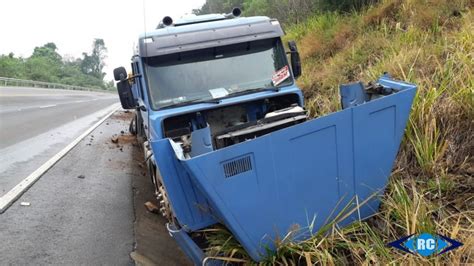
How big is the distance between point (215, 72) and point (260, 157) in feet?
8.03

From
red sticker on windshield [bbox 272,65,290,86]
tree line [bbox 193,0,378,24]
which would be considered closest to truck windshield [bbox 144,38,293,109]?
red sticker on windshield [bbox 272,65,290,86]

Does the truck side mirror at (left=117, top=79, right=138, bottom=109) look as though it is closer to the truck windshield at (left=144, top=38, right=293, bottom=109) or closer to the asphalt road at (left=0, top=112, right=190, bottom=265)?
the truck windshield at (left=144, top=38, right=293, bottom=109)

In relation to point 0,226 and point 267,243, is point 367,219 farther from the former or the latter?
point 0,226

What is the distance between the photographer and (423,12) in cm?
792

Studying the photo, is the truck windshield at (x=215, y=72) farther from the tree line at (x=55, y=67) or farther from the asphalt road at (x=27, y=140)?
the tree line at (x=55, y=67)

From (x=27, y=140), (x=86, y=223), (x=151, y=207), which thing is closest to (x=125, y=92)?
(x=151, y=207)

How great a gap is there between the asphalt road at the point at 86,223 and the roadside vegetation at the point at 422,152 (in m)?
1.14

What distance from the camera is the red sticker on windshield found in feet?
18.4

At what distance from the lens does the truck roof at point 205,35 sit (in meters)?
5.25

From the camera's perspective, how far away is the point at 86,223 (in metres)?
5.32

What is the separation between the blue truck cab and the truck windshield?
0.02 meters

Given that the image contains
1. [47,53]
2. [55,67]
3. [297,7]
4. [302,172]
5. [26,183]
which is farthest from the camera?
[47,53]

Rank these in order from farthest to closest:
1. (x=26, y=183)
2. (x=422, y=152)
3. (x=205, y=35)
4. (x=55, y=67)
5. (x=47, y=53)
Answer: (x=47, y=53) → (x=55, y=67) → (x=26, y=183) → (x=205, y=35) → (x=422, y=152)

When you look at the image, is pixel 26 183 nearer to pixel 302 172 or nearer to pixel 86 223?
pixel 86 223
